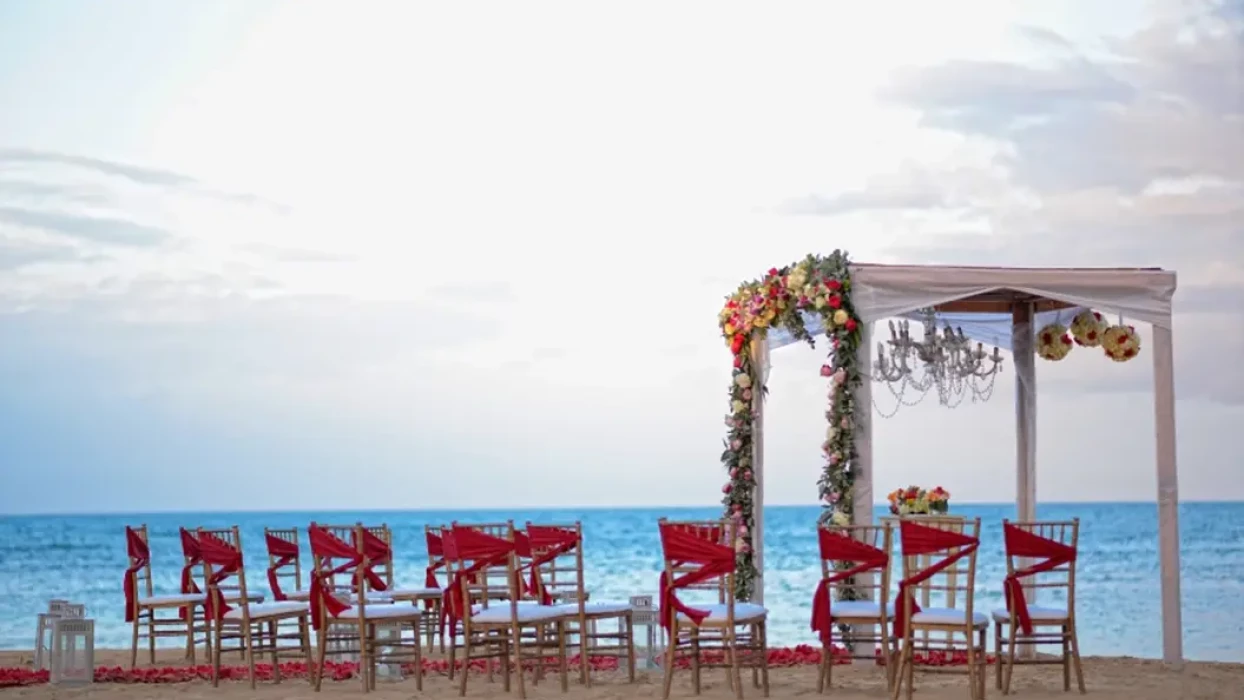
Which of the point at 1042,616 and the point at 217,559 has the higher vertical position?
the point at 217,559

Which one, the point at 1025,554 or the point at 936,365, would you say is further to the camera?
the point at 936,365

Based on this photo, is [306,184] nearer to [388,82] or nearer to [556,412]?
[388,82]

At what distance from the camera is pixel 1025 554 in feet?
29.7

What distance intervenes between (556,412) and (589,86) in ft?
29.5

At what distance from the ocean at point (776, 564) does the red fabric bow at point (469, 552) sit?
7.92 meters

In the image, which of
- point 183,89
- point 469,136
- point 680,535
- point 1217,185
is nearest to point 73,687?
point 680,535

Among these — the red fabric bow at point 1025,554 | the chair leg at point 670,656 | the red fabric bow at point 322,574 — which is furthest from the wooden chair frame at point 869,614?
the red fabric bow at point 322,574

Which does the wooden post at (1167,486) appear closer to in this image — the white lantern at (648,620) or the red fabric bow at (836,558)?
the red fabric bow at (836,558)

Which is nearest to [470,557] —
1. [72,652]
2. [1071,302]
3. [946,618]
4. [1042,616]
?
[946,618]

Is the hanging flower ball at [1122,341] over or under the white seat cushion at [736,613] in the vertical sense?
over

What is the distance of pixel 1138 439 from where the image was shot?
41.6 m

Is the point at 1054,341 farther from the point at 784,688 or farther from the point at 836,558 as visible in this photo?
the point at 784,688

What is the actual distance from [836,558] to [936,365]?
3.96 m

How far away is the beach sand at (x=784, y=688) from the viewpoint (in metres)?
9.27
